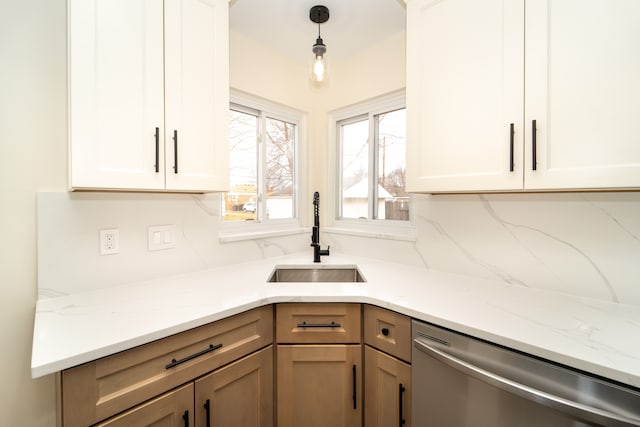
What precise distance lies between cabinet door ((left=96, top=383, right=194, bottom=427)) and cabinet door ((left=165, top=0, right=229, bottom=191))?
2.60 feet

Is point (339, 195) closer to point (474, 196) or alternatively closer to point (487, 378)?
point (474, 196)

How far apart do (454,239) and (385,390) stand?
34.0 inches

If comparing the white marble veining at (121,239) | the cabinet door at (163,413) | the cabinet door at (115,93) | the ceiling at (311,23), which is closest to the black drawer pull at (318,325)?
the cabinet door at (163,413)

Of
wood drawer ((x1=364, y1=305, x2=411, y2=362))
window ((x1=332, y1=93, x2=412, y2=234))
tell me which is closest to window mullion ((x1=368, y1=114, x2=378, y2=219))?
window ((x1=332, y1=93, x2=412, y2=234))

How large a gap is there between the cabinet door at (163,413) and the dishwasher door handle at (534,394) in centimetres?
86

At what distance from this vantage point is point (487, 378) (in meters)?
0.88

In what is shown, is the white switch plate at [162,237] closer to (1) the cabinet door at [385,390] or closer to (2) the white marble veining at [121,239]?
(2) the white marble veining at [121,239]

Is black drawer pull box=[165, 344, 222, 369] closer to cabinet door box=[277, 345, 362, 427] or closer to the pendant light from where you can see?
cabinet door box=[277, 345, 362, 427]

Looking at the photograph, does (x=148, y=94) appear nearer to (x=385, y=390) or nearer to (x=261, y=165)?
(x=261, y=165)

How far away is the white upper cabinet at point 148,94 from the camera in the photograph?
1027 millimetres

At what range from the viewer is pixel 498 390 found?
2.92 ft

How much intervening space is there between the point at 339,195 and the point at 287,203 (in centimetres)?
43

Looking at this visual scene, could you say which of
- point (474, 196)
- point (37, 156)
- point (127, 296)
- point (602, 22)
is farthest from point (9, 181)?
point (602, 22)

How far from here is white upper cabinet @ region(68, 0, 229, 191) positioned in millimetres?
1027
